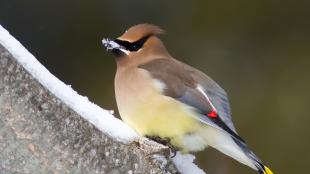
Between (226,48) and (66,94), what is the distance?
2456mm

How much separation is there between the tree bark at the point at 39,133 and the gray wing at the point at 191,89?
31.7 inches

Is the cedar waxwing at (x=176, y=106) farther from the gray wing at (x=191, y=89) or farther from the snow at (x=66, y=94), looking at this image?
the snow at (x=66, y=94)

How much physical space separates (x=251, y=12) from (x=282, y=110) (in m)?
0.48

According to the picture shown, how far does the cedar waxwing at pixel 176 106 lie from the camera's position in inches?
94.4

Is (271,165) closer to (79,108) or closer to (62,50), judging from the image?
(62,50)

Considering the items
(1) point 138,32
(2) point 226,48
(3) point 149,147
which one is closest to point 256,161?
(1) point 138,32

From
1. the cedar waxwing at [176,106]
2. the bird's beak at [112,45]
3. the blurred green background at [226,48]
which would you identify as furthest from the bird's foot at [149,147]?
the blurred green background at [226,48]

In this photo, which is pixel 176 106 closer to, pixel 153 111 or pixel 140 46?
pixel 153 111

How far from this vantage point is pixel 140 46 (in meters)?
2.64

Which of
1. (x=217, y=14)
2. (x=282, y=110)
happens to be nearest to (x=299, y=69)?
(x=282, y=110)

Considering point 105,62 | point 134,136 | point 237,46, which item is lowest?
point 105,62

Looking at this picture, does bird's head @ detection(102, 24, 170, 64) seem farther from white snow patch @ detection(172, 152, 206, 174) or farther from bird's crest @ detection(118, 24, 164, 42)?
white snow patch @ detection(172, 152, 206, 174)

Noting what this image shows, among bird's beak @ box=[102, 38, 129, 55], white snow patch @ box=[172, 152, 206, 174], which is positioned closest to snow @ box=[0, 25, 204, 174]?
white snow patch @ box=[172, 152, 206, 174]

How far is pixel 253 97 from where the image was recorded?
396 centimetres
